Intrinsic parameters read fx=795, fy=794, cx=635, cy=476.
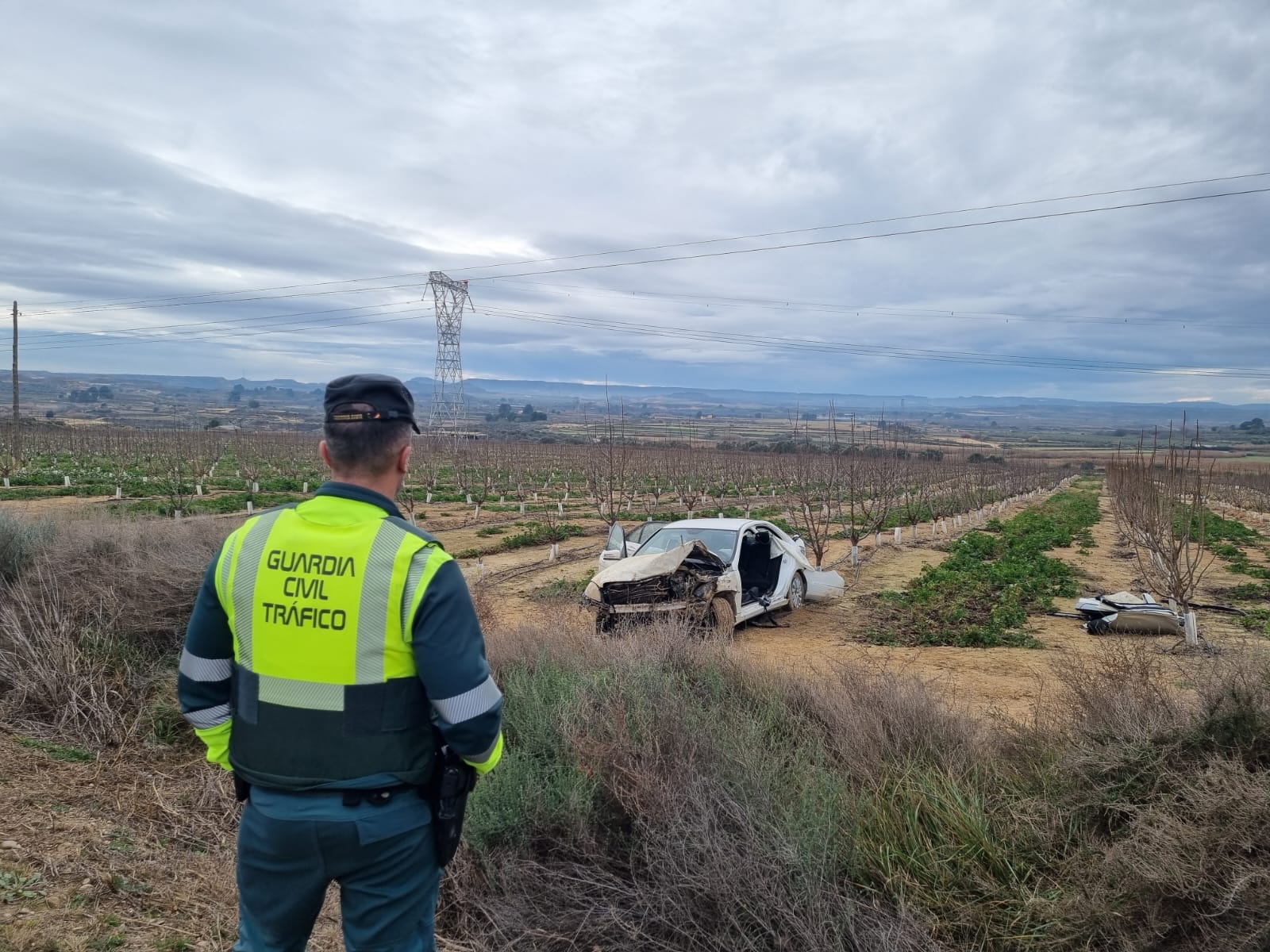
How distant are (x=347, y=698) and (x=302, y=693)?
0.45 feet

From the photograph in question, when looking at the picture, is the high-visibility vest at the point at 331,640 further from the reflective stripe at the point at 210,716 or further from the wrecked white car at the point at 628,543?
the wrecked white car at the point at 628,543

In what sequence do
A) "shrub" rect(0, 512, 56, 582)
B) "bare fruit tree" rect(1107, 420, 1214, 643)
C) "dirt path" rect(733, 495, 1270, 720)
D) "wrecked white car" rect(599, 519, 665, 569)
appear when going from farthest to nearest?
"wrecked white car" rect(599, 519, 665, 569) < "bare fruit tree" rect(1107, 420, 1214, 643) < "shrub" rect(0, 512, 56, 582) < "dirt path" rect(733, 495, 1270, 720)

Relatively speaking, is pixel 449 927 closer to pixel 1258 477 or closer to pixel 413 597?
pixel 413 597

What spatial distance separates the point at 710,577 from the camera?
10359mm

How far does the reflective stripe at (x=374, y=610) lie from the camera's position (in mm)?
2104

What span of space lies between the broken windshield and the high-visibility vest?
8.80 meters

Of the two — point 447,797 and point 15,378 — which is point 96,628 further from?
point 15,378

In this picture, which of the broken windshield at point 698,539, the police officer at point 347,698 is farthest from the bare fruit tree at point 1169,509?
the police officer at point 347,698

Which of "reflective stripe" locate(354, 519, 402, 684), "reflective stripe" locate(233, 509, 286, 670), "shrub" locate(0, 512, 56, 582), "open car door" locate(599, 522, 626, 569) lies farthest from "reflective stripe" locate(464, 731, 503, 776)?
"open car door" locate(599, 522, 626, 569)

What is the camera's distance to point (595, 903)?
3.39 metres

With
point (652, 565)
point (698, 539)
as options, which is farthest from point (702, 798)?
point (698, 539)

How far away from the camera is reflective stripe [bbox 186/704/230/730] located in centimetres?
231

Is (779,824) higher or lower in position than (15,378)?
lower

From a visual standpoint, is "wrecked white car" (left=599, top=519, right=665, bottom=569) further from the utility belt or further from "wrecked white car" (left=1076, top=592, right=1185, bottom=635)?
the utility belt
